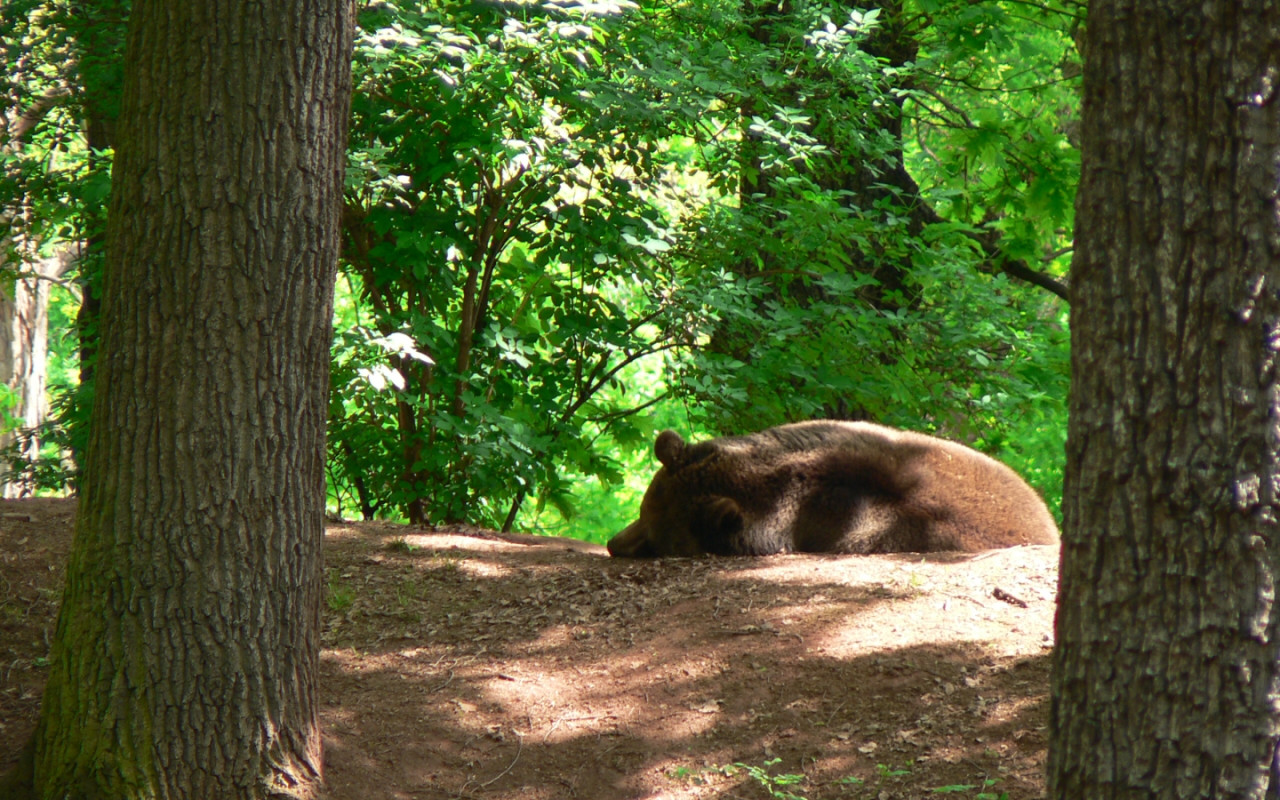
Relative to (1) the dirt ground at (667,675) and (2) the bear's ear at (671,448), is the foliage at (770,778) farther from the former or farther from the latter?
(2) the bear's ear at (671,448)

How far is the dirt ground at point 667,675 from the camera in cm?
423

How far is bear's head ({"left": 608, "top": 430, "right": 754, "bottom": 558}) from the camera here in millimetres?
7375

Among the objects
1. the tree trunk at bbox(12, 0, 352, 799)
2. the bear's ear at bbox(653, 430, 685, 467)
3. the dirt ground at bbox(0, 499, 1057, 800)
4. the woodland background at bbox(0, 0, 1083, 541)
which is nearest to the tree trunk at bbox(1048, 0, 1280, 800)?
the dirt ground at bbox(0, 499, 1057, 800)

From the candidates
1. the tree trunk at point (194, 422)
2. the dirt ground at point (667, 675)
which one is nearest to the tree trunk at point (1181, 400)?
the dirt ground at point (667, 675)

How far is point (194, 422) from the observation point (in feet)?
12.2

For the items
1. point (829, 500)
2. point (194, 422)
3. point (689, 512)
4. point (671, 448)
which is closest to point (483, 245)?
point (671, 448)

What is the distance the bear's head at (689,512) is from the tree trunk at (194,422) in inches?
155

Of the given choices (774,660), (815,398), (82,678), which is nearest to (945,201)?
(815,398)

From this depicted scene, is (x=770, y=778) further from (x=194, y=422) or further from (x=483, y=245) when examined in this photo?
(x=483, y=245)

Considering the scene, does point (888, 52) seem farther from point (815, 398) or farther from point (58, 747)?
point (58, 747)

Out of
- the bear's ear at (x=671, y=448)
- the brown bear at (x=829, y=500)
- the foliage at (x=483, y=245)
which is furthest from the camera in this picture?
the bear's ear at (x=671, y=448)

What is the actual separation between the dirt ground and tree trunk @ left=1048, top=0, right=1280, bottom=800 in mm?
1442

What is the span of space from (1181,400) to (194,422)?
3149mm

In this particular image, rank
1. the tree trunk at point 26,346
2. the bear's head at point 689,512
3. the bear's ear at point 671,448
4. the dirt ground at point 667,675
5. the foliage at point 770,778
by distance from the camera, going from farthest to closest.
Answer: the tree trunk at point 26,346 → the bear's ear at point 671,448 → the bear's head at point 689,512 → the dirt ground at point 667,675 → the foliage at point 770,778
